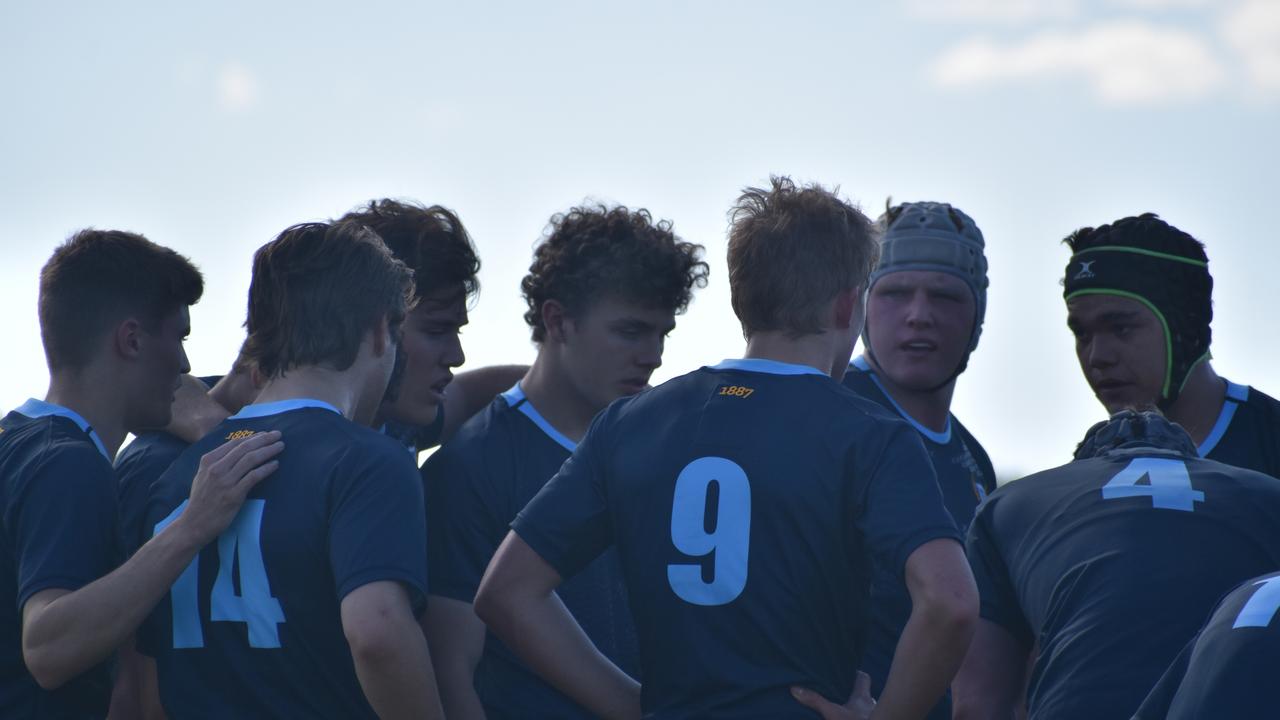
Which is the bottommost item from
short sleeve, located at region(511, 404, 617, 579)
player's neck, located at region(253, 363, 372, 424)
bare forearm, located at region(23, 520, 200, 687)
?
bare forearm, located at region(23, 520, 200, 687)

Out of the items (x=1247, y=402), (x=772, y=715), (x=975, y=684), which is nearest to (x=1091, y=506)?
(x=975, y=684)

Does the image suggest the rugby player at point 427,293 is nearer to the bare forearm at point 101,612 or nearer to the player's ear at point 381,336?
the player's ear at point 381,336

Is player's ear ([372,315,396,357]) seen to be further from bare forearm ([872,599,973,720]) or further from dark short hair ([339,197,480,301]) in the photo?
bare forearm ([872,599,973,720])

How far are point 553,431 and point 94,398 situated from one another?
1.86 meters

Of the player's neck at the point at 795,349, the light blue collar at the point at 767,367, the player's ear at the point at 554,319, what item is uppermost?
the player's ear at the point at 554,319

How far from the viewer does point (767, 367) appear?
4191 millimetres

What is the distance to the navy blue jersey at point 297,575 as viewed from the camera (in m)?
4.04

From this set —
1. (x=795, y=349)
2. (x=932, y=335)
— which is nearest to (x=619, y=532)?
Answer: (x=795, y=349)

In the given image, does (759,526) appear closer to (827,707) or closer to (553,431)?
(827,707)

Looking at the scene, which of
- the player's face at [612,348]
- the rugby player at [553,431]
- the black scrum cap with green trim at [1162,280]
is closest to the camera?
the rugby player at [553,431]

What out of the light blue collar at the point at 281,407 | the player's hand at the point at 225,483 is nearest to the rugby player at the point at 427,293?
the light blue collar at the point at 281,407

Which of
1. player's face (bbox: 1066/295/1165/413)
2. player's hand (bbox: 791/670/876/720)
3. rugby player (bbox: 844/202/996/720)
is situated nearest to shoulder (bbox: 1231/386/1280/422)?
player's face (bbox: 1066/295/1165/413)

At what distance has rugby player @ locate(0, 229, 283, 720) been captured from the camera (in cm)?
410

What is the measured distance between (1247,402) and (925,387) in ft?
5.18
